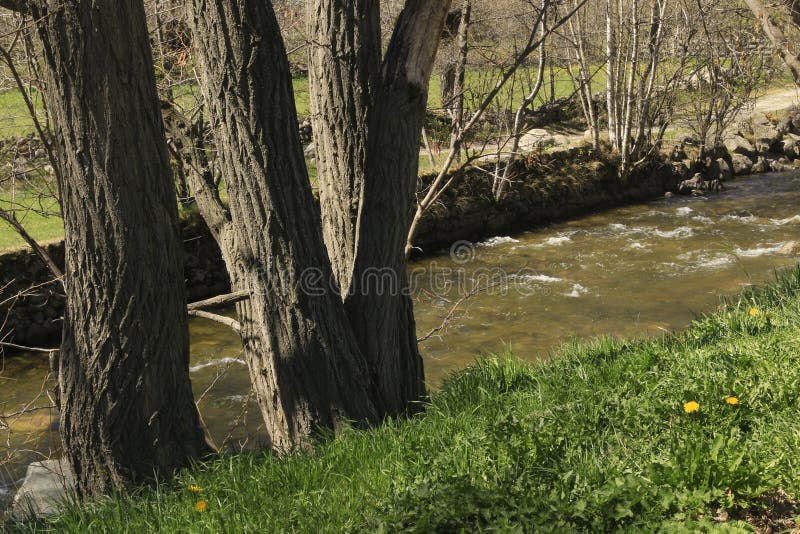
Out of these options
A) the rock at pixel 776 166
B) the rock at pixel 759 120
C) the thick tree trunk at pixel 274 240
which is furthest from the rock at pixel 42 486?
the rock at pixel 759 120

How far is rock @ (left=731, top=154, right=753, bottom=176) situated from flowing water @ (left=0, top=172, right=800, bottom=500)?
2437 mm

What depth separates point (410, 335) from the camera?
211 inches

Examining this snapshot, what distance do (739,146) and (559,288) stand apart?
1052 cm

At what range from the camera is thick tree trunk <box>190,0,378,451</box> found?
4.43 m

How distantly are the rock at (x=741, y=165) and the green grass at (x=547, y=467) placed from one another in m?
15.6

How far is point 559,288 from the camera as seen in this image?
1186 centimetres

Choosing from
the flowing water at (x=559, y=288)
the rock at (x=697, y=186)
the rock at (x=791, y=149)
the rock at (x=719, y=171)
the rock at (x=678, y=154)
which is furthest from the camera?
the rock at (x=791, y=149)

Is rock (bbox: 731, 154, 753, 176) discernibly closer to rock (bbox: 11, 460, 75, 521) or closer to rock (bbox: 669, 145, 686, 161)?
rock (bbox: 669, 145, 686, 161)

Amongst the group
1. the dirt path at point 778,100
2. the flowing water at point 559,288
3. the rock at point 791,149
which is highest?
the dirt path at point 778,100

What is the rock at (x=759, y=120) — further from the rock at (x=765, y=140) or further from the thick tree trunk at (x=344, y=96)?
the thick tree trunk at (x=344, y=96)

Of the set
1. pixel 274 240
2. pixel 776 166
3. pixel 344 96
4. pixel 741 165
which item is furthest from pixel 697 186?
pixel 274 240

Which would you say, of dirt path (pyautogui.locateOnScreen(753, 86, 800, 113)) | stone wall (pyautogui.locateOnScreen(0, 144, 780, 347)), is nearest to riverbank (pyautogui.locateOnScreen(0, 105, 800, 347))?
stone wall (pyautogui.locateOnScreen(0, 144, 780, 347))

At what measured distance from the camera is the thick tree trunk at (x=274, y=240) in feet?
14.5

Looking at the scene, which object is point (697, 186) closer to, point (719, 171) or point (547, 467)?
point (719, 171)
